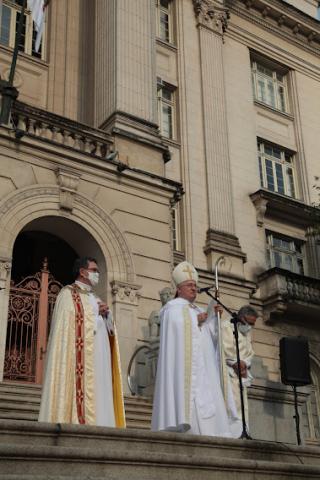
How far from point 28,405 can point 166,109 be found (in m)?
12.1

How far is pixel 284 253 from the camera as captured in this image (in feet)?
68.8

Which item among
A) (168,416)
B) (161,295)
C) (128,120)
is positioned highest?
(128,120)

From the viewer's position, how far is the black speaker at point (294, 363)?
1171 cm

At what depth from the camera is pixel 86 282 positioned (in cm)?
743

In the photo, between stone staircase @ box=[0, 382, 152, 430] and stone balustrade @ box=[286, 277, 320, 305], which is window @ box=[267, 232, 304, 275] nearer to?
stone balustrade @ box=[286, 277, 320, 305]

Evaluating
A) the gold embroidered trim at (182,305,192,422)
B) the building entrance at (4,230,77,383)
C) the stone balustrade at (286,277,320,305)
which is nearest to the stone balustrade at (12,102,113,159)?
the building entrance at (4,230,77,383)

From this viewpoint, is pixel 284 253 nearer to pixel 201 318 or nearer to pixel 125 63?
pixel 125 63

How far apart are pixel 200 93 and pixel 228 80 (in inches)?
66.2

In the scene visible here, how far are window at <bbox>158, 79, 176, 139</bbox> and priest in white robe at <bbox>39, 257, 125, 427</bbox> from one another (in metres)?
12.6

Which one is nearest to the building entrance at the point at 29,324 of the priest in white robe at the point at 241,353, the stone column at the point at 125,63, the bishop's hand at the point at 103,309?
the stone column at the point at 125,63

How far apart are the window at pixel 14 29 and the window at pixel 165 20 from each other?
481 centimetres

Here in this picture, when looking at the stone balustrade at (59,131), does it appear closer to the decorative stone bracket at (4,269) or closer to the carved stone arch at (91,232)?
the carved stone arch at (91,232)

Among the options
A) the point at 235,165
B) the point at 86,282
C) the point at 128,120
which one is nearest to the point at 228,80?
the point at 235,165

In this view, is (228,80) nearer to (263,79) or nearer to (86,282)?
(263,79)
